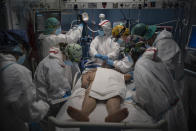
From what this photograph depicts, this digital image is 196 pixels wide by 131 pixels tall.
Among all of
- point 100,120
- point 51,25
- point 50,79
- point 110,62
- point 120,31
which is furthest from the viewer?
point 120,31

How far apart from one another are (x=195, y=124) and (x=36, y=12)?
8.29 feet

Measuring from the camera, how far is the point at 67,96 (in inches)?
86.5

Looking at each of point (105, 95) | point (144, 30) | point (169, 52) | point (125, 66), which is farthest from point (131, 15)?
point (105, 95)

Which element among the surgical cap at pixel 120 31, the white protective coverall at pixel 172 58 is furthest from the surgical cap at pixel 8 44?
the surgical cap at pixel 120 31

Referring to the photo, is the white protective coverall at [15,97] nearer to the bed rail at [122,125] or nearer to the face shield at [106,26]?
the bed rail at [122,125]

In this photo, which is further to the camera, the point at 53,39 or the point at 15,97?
the point at 53,39

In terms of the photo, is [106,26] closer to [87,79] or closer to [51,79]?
[87,79]

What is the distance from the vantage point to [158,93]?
1776 mm

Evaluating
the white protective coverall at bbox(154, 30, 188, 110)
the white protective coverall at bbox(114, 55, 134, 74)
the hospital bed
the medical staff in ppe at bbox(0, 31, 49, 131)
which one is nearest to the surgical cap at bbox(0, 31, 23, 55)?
the medical staff in ppe at bbox(0, 31, 49, 131)

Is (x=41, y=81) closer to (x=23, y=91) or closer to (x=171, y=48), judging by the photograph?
(x=23, y=91)

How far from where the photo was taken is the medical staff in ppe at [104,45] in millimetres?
3486

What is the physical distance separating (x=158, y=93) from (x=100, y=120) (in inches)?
26.3

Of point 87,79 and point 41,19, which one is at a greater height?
point 41,19

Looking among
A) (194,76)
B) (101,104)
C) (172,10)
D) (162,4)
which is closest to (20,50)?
(101,104)
